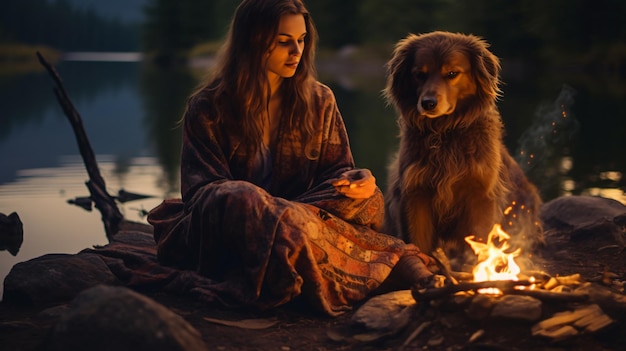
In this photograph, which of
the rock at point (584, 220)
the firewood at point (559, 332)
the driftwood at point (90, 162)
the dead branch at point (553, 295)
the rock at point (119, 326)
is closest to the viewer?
the rock at point (119, 326)

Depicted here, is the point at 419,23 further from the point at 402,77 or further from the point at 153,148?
the point at 402,77

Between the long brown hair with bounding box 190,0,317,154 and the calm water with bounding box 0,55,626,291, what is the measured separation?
263cm

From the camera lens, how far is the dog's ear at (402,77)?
19.1ft

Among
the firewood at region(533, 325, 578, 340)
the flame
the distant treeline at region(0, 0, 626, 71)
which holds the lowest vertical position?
the firewood at region(533, 325, 578, 340)

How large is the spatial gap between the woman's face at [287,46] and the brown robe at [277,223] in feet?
1.34

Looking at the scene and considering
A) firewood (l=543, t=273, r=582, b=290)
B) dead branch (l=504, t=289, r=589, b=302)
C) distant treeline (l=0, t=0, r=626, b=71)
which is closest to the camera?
dead branch (l=504, t=289, r=589, b=302)

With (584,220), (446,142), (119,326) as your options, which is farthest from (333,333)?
(584,220)

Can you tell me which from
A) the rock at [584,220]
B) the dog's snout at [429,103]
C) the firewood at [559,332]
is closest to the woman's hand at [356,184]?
the dog's snout at [429,103]

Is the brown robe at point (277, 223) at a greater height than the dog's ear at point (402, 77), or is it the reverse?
the dog's ear at point (402, 77)

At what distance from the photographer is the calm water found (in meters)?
8.37

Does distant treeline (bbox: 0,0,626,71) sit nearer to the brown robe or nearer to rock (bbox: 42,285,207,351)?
the brown robe

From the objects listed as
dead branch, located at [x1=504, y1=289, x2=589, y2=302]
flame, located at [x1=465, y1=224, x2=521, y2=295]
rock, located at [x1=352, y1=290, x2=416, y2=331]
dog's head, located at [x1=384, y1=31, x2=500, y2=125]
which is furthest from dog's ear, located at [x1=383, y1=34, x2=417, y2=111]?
dead branch, located at [x1=504, y1=289, x2=589, y2=302]

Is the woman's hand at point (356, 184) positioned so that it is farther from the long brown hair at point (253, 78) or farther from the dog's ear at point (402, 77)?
the dog's ear at point (402, 77)

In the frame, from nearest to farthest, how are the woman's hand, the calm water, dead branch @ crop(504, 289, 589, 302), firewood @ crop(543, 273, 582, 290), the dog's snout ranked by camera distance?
dead branch @ crop(504, 289, 589, 302) → firewood @ crop(543, 273, 582, 290) → the woman's hand → the dog's snout → the calm water
